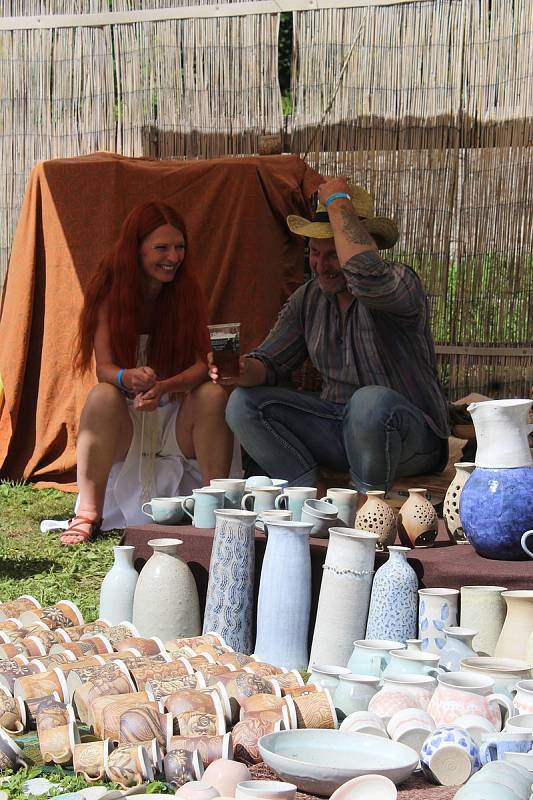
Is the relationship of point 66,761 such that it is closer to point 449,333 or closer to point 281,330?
point 281,330

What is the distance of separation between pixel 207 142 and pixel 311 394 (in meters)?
2.38

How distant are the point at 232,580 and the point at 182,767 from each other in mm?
984

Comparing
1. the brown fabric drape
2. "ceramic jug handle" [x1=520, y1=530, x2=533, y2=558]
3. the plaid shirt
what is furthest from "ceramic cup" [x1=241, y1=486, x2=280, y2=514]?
the brown fabric drape

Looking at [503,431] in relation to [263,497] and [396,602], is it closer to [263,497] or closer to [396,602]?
[396,602]

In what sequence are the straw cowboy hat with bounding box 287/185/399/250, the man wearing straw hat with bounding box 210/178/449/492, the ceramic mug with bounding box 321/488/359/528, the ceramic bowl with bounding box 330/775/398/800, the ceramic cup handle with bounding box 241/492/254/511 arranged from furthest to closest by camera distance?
the straw cowboy hat with bounding box 287/185/399/250 → the man wearing straw hat with bounding box 210/178/449/492 → the ceramic cup handle with bounding box 241/492/254/511 → the ceramic mug with bounding box 321/488/359/528 → the ceramic bowl with bounding box 330/775/398/800

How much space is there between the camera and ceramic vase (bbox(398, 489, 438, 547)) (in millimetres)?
3094

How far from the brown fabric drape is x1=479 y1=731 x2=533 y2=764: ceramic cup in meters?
3.83

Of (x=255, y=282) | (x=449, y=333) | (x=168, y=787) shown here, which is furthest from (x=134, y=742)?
(x=449, y=333)

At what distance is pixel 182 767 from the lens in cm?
214

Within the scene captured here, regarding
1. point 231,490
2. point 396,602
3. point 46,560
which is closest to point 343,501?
point 231,490

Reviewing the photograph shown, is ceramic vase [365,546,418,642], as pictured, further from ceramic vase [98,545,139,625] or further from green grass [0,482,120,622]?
green grass [0,482,120,622]

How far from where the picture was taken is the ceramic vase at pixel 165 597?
122 inches

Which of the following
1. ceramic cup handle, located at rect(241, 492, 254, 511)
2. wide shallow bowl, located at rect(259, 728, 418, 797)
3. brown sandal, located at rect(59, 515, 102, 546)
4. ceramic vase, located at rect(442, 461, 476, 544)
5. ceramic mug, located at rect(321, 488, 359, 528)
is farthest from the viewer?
brown sandal, located at rect(59, 515, 102, 546)

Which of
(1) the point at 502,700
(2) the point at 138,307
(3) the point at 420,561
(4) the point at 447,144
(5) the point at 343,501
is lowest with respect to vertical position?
(1) the point at 502,700
